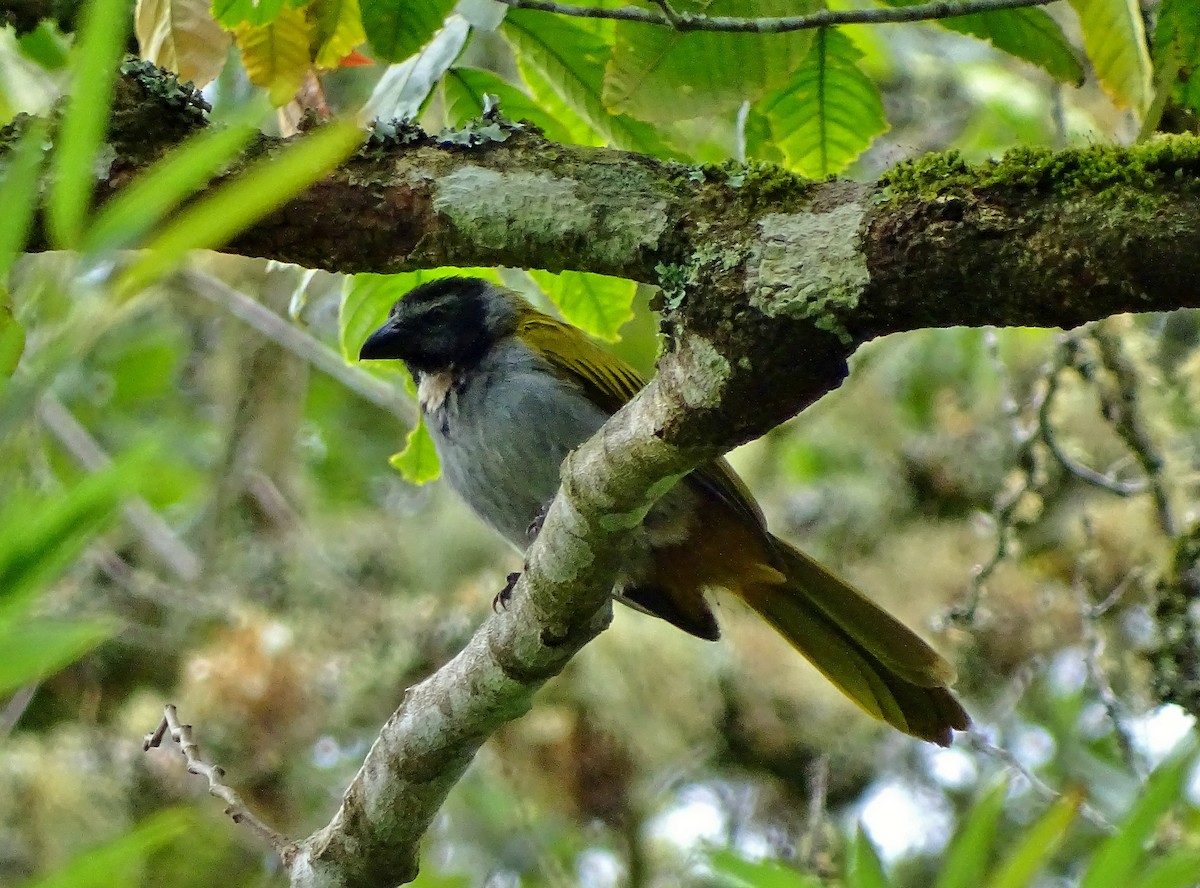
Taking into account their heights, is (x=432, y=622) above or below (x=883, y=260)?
below

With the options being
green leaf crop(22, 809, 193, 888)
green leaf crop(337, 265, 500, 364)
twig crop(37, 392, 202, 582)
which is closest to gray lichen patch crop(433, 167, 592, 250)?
green leaf crop(337, 265, 500, 364)

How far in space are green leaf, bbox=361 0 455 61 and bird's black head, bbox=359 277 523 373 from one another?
1.17m

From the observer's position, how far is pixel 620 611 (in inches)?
229

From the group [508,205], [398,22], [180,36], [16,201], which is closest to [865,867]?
[16,201]

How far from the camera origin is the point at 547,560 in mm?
2217

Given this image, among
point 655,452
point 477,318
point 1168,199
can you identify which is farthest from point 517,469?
point 1168,199

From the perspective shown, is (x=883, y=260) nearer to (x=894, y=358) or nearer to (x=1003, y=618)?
(x=1003, y=618)

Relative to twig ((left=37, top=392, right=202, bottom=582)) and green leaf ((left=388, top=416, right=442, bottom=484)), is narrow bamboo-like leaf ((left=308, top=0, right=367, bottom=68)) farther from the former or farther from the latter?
twig ((left=37, top=392, right=202, bottom=582))

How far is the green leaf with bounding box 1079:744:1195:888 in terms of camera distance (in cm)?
116

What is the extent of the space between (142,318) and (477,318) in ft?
11.0

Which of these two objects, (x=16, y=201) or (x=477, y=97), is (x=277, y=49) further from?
(x=16, y=201)

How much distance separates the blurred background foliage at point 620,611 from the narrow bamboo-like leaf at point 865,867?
1.67 metres

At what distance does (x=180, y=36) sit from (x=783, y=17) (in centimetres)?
110

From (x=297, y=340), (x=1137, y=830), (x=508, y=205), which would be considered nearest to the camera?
(x=1137, y=830)
